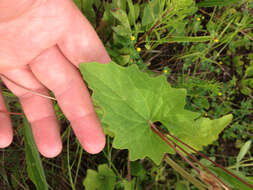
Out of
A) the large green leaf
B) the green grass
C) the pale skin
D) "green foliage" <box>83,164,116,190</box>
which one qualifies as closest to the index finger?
the pale skin

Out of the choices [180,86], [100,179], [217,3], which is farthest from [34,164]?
[217,3]

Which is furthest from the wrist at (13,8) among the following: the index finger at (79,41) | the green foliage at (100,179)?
the green foliage at (100,179)

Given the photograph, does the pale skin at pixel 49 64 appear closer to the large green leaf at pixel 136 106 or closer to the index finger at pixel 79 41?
the index finger at pixel 79 41

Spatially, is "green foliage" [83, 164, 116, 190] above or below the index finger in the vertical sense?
below

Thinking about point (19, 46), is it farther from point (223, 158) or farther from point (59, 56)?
point (223, 158)

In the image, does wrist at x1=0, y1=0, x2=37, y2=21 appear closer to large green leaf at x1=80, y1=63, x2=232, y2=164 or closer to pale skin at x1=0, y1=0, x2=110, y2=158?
pale skin at x1=0, y1=0, x2=110, y2=158

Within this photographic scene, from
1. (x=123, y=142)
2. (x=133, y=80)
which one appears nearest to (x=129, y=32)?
(x=133, y=80)
